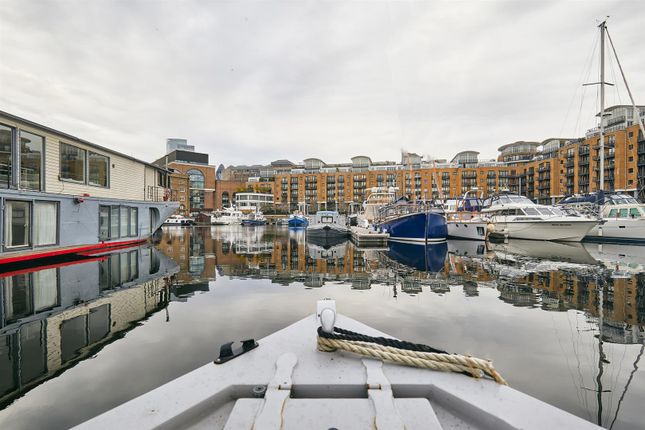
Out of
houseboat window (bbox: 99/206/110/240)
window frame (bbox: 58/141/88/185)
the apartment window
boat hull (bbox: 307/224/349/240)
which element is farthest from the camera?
boat hull (bbox: 307/224/349/240)

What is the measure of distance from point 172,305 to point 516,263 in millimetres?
12987

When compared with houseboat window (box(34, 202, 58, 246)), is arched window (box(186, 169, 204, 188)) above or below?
above

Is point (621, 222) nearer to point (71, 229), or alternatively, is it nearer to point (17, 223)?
point (71, 229)

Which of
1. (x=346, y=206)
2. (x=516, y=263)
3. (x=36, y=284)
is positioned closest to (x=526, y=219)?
(x=516, y=263)

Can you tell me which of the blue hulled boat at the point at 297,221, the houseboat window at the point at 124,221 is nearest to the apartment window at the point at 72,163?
the houseboat window at the point at 124,221

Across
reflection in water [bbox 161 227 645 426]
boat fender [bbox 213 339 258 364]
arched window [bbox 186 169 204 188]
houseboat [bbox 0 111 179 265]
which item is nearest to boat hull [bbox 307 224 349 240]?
reflection in water [bbox 161 227 645 426]

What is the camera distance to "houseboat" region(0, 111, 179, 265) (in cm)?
1116

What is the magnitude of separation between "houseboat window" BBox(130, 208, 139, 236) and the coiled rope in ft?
64.9

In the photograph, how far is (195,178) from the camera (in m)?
94.5

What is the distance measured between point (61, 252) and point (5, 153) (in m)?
4.34

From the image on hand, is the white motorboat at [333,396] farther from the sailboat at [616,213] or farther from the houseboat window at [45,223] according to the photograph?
the sailboat at [616,213]

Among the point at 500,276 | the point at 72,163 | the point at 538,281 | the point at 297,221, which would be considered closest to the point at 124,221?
the point at 72,163

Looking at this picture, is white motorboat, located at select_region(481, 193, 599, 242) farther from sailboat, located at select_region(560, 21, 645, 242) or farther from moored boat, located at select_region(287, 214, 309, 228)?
moored boat, located at select_region(287, 214, 309, 228)

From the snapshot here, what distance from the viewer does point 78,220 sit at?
45.3ft
